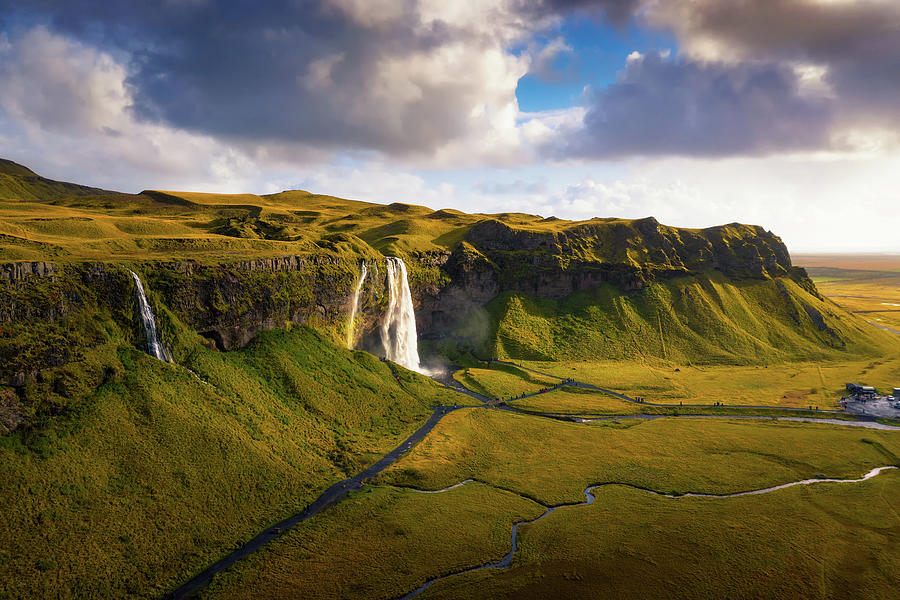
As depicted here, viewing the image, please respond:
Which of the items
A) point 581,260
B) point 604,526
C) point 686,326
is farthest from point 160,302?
point 686,326

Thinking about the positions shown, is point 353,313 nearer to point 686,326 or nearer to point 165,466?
point 165,466

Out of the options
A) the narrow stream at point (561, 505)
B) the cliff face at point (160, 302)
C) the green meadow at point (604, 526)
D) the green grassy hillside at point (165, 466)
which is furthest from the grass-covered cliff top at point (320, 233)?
the narrow stream at point (561, 505)

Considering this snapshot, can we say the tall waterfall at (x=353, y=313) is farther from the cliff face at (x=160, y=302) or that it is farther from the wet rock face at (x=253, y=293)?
the wet rock face at (x=253, y=293)

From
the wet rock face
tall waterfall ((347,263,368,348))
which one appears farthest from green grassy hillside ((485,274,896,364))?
the wet rock face

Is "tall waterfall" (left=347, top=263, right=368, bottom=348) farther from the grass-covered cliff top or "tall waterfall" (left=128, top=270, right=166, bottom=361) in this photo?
"tall waterfall" (left=128, top=270, right=166, bottom=361)

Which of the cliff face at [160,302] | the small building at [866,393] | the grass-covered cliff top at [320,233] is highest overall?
the grass-covered cliff top at [320,233]

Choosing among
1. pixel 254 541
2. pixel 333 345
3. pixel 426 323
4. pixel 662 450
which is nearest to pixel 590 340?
pixel 426 323
